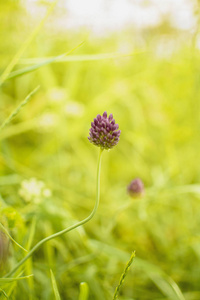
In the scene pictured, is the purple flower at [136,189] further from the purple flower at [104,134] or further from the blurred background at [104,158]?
the purple flower at [104,134]

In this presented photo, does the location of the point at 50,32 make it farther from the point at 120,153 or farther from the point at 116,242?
the point at 116,242

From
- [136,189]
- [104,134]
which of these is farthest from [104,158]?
[104,134]

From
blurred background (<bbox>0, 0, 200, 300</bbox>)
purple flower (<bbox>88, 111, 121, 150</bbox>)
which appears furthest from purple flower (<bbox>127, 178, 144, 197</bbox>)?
purple flower (<bbox>88, 111, 121, 150</bbox>)

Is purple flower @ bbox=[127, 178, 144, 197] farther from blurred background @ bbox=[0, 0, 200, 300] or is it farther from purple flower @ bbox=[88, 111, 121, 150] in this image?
purple flower @ bbox=[88, 111, 121, 150]

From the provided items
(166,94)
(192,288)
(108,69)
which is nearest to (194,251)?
(192,288)

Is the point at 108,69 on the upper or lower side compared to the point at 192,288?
upper
